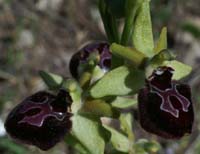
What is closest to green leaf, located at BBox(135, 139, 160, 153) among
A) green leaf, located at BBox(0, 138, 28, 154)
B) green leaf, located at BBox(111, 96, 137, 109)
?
green leaf, located at BBox(111, 96, 137, 109)

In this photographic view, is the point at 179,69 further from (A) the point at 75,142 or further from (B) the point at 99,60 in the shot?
(A) the point at 75,142

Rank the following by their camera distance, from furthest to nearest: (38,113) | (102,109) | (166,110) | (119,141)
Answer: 1. (119,141)
2. (102,109)
3. (38,113)
4. (166,110)

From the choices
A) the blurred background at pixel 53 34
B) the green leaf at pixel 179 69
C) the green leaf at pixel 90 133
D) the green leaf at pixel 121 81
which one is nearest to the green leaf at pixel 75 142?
the green leaf at pixel 90 133

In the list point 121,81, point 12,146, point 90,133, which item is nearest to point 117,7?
point 121,81

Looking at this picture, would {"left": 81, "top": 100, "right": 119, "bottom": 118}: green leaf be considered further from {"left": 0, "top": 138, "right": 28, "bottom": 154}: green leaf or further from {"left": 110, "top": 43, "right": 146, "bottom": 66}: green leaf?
{"left": 0, "top": 138, "right": 28, "bottom": 154}: green leaf

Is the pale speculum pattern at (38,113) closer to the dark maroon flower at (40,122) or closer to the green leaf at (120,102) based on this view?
the dark maroon flower at (40,122)
